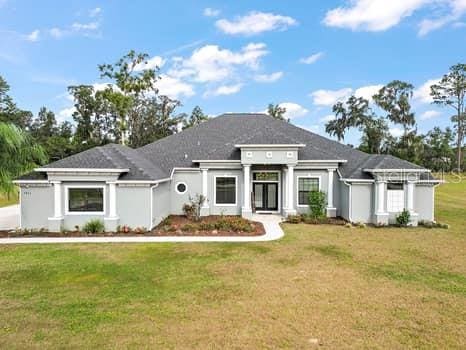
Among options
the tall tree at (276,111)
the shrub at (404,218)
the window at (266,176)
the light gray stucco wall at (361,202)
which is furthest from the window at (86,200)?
the tall tree at (276,111)

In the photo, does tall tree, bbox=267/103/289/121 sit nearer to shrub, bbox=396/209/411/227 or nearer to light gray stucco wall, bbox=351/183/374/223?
light gray stucco wall, bbox=351/183/374/223

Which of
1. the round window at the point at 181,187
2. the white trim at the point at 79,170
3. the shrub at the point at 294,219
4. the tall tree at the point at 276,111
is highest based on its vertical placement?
the tall tree at the point at 276,111

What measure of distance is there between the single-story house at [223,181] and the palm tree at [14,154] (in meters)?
0.47

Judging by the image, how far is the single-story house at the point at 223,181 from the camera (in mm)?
12414

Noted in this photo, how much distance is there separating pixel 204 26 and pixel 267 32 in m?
4.64

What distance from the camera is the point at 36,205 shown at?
12469 millimetres

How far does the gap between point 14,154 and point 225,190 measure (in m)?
10.00

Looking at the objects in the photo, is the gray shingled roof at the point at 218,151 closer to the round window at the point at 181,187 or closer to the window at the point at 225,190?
the round window at the point at 181,187

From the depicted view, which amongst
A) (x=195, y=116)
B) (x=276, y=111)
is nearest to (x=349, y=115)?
(x=276, y=111)

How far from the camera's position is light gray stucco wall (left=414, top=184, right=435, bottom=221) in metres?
14.5

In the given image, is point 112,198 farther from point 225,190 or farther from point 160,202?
point 225,190

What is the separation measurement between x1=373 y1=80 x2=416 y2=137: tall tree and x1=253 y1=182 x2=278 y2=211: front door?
29519mm

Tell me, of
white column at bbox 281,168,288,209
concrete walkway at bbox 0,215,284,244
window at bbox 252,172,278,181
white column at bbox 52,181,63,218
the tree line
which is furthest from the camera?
the tree line

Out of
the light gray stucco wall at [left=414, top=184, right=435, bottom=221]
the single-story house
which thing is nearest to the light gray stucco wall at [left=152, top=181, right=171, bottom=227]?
the single-story house
